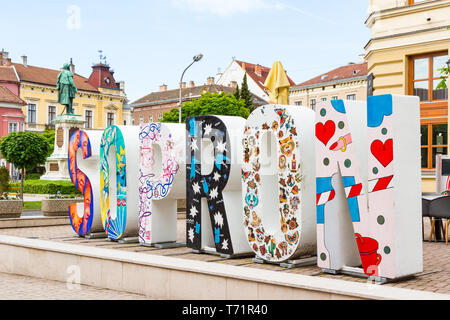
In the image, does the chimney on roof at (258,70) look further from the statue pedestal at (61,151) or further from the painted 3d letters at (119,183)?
the painted 3d letters at (119,183)

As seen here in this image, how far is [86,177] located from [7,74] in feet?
198

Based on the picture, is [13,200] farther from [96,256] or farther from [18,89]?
[18,89]

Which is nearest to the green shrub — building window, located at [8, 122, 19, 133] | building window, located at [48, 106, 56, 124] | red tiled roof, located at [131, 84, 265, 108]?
building window, located at [8, 122, 19, 133]

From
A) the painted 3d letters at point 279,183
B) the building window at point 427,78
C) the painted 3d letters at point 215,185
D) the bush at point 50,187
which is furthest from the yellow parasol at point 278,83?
the bush at point 50,187

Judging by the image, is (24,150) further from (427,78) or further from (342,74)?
(342,74)

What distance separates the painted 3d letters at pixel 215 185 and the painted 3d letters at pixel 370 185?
191 centimetres

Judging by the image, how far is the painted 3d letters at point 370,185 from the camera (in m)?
7.25

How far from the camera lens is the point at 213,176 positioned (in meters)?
9.75

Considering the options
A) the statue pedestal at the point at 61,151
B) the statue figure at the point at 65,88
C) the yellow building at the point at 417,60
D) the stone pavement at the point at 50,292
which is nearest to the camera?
the stone pavement at the point at 50,292

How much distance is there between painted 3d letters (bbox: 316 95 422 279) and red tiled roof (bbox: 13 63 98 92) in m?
67.2

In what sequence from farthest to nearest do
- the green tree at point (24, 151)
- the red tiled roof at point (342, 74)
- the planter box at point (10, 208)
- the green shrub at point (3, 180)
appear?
the red tiled roof at point (342, 74)
the green tree at point (24, 151)
the green shrub at point (3, 180)
the planter box at point (10, 208)

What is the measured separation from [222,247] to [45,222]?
8.53 metres

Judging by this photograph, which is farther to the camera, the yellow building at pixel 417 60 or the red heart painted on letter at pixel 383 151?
the yellow building at pixel 417 60

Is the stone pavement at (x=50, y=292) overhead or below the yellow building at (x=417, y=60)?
below
